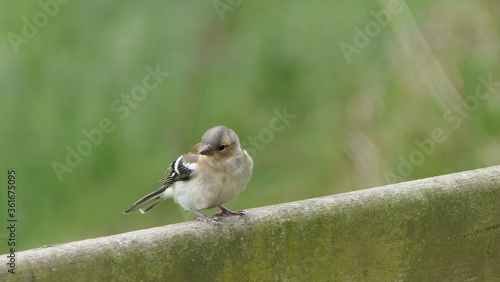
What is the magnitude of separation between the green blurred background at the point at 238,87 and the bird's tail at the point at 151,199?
2.35ft

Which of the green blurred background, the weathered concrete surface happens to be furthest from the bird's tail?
the weathered concrete surface

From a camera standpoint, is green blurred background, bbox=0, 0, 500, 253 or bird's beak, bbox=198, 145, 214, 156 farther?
green blurred background, bbox=0, 0, 500, 253

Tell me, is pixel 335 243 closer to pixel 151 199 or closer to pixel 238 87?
pixel 151 199

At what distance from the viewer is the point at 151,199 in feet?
12.7

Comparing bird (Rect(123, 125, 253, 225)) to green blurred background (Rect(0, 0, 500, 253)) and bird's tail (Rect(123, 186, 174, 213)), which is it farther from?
green blurred background (Rect(0, 0, 500, 253))

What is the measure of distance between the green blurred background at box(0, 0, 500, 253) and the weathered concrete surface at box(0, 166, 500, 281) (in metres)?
1.98

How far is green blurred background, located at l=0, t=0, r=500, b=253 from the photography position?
4461 millimetres

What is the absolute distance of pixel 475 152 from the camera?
448 cm

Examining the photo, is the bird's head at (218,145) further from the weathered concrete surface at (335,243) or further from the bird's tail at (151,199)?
the weathered concrete surface at (335,243)

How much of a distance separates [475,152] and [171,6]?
2.18 m

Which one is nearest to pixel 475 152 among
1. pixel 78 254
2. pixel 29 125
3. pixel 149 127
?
pixel 149 127

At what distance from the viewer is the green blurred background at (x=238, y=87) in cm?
446

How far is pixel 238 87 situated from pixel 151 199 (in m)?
1.05

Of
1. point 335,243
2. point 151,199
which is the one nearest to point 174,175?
point 151,199
